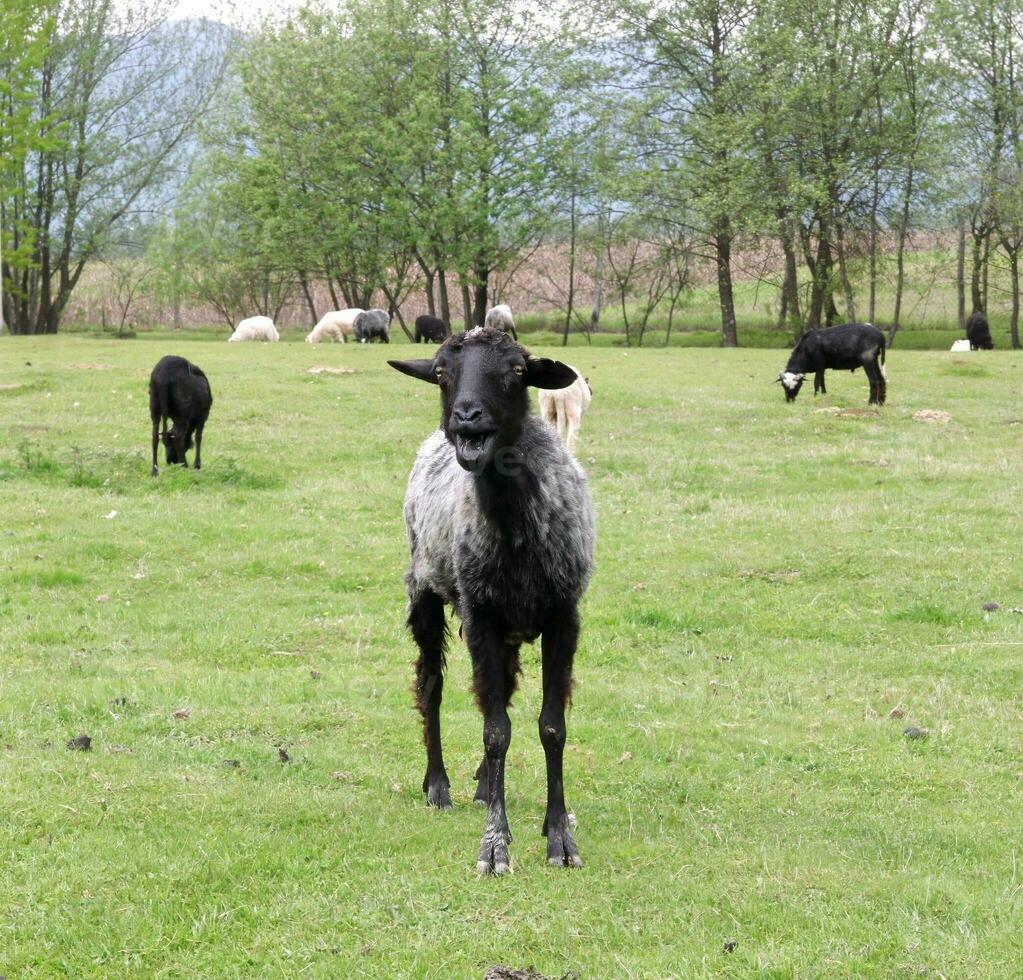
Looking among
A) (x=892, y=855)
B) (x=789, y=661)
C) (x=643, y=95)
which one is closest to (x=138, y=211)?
(x=643, y=95)

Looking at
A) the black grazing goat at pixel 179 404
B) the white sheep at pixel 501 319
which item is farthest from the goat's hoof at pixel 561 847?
the black grazing goat at pixel 179 404

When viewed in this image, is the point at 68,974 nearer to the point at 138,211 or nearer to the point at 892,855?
the point at 892,855

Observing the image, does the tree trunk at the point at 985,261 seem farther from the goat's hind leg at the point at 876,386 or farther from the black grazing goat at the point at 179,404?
A: the black grazing goat at the point at 179,404

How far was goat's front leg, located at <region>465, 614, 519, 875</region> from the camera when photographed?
5.67 metres

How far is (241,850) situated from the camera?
571cm

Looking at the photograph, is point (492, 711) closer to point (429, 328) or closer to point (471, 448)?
point (471, 448)

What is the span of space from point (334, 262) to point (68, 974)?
175 ft

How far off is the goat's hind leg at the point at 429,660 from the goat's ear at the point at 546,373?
1.45 meters

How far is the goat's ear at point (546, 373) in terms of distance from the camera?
244 inches

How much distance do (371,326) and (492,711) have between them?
146 feet

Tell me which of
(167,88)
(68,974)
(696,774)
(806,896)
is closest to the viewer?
(68,974)

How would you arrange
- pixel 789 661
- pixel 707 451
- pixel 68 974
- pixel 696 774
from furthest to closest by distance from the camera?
1. pixel 707 451
2. pixel 789 661
3. pixel 696 774
4. pixel 68 974

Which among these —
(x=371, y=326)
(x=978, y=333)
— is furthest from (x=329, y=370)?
(x=978, y=333)

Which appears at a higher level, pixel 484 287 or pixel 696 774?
pixel 484 287
